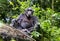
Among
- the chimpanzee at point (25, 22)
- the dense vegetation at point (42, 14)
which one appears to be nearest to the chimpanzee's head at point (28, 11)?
the chimpanzee at point (25, 22)

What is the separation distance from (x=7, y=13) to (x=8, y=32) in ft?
25.6

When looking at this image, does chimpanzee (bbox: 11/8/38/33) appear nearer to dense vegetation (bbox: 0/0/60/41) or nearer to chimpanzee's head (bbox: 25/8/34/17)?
chimpanzee's head (bbox: 25/8/34/17)

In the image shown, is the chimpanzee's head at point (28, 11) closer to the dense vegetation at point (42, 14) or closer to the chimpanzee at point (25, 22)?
the chimpanzee at point (25, 22)

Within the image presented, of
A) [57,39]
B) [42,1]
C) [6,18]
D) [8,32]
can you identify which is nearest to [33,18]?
[57,39]

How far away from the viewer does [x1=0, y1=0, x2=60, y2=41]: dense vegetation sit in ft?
23.9

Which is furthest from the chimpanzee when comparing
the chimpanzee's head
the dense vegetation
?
the dense vegetation

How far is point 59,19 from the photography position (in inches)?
395

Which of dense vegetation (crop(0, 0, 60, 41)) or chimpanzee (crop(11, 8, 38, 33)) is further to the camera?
dense vegetation (crop(0, 0, 60, 41))

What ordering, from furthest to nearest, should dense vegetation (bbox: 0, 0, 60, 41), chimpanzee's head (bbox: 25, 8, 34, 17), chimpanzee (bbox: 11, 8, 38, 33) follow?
1. dense vegetation (bbox: 0, 0, 60, 41)
2. chimpanzee (bbox: 11, 8, 38, 33)
3. chimpanzee's head (bbox: 25, 8, 34, 17)

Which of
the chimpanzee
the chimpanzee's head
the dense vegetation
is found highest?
the chimpanzee's head

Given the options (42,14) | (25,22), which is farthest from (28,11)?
(42,14)

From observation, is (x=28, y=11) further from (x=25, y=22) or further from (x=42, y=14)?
(x=42, y=14)

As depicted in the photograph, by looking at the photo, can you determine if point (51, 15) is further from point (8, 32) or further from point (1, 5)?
point (8, 32)

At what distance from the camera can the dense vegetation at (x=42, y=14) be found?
729cm
